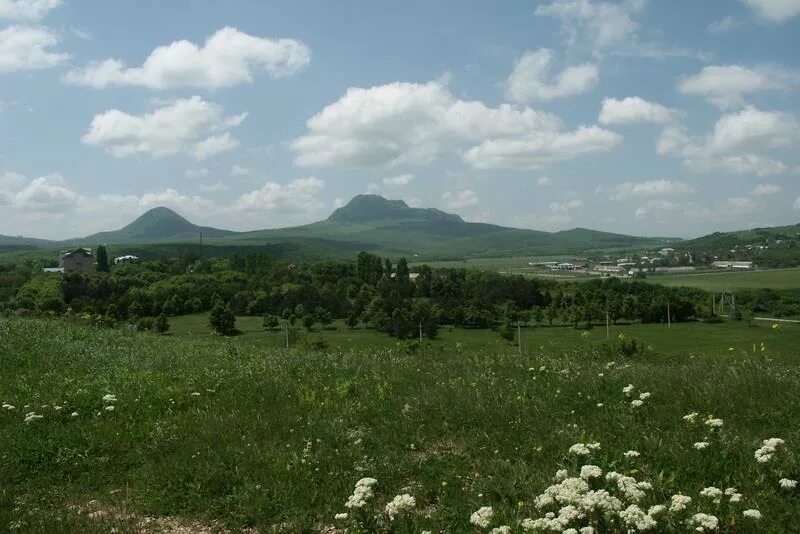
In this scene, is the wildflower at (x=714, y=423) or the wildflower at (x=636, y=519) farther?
the wildflower at (x=714, y=423)

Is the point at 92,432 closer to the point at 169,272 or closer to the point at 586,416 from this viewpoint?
the point at 586,416

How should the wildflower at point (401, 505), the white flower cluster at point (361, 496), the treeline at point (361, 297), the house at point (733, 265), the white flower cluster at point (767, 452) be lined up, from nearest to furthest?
1. the wildflower at point (401, 505)
2. the white flower cluster at point (361, 496)
3. the white flower cluster at point (767, 452)
4. the treeline at point (361, 297)
5. the house at point (733, 265)

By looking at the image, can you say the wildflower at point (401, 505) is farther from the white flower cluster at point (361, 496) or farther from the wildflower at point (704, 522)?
the wildflower at point (704, 522)

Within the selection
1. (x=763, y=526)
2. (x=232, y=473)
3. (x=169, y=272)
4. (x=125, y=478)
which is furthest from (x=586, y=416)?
(x=169, y=272)

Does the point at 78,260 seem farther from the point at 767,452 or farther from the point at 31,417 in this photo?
the point at 767,452

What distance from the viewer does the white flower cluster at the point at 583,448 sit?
234 inches

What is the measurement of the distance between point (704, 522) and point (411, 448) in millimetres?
3544

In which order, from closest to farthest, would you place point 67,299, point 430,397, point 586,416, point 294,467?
point 294,467 → point 586,416 → point 430,397 → point 67,299

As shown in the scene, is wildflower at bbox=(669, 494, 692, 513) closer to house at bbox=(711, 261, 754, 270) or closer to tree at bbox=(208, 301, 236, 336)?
tree at bbox=(208, 301, 236, 336)

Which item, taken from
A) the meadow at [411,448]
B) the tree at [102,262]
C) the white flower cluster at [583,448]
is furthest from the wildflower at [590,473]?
the tree at [102,262]

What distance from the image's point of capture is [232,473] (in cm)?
671

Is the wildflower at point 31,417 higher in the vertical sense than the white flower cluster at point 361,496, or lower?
lower

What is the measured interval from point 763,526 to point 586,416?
3128 mm

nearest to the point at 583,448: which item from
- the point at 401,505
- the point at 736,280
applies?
Result: the point at 401,505
